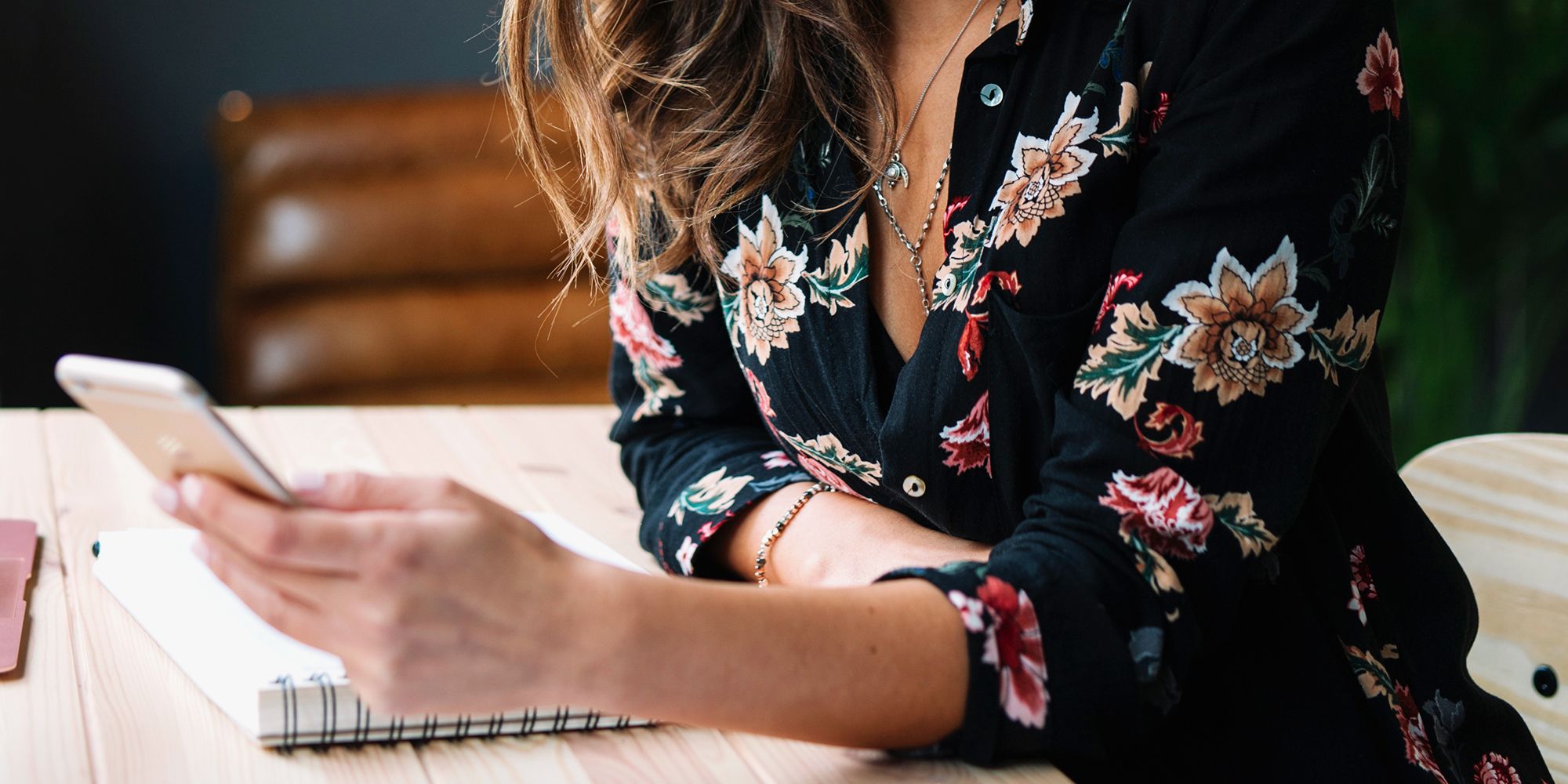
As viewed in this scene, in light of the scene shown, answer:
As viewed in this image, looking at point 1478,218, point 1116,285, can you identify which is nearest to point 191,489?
point 1116,285

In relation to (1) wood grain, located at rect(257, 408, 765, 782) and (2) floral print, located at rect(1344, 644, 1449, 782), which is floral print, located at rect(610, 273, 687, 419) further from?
(2) floral print, located at rect(1344, 644, 1449, 782)

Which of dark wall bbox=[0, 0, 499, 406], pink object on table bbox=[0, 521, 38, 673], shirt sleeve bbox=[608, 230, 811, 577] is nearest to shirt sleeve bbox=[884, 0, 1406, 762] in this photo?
shirt sleeve bbox=[608, 230, 811, 577]

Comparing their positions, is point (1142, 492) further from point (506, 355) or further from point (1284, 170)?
point (506, 355)

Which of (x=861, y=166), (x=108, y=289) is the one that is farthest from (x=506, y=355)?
(x=861, y=166)

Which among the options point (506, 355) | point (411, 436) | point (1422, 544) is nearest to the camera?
point (1422, 544)

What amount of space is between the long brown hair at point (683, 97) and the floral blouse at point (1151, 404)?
3 centimetres

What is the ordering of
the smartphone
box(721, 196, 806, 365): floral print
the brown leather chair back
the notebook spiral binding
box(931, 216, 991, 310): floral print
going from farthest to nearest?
the brown leather chair back, box(721, 196, 806, 365): floral print, box(931, 216, 991, 310): floral print, the notebook spiral binding, the smartphone

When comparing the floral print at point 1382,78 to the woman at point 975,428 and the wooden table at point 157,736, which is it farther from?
the wooden table at point 157,736

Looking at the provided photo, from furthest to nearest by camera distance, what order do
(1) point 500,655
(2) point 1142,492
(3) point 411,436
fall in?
1. (3) point 411,436
2. (2) point 1142,492
3. (1) point 500,655

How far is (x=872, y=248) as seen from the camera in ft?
3.06

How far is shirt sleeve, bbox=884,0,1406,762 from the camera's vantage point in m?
0.64

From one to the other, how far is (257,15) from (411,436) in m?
1.64

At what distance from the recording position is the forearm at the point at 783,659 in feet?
1.88

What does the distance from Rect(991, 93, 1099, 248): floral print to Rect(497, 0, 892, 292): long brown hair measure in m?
0.16
